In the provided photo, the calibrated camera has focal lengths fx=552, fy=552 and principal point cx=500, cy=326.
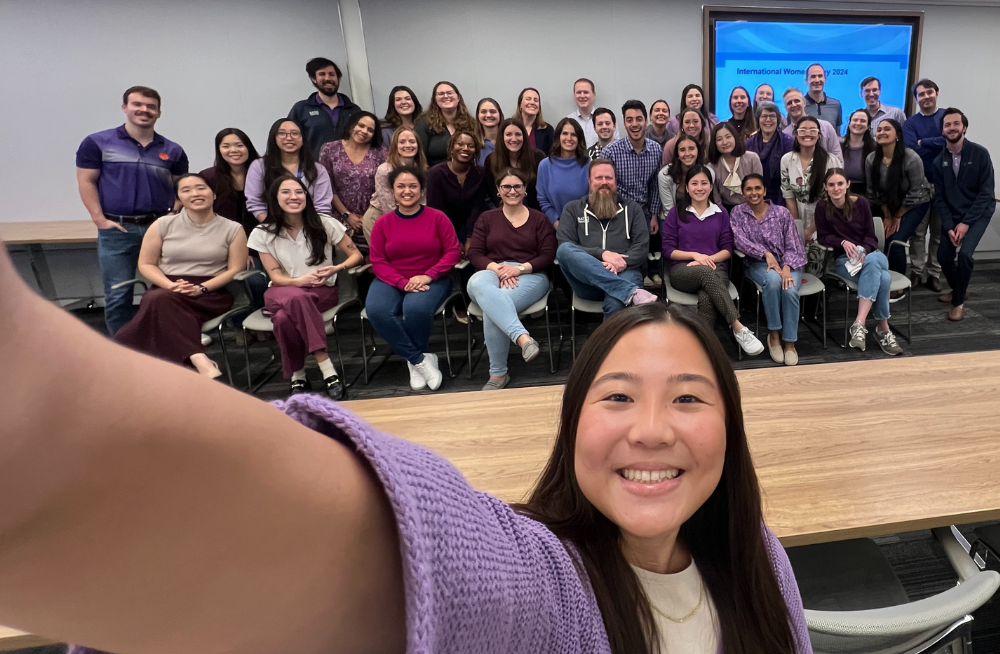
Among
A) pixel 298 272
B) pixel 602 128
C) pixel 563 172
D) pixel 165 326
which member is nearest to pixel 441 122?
pixel 563 172

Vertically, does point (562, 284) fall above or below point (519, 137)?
below

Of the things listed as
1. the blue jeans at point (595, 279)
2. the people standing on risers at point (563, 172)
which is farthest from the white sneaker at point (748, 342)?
the people standing on risers at point (563, 172)

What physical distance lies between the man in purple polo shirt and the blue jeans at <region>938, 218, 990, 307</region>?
572cm

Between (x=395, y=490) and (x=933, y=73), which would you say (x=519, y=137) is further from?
(x=933, y=73)

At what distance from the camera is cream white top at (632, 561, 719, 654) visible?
30.1 inches

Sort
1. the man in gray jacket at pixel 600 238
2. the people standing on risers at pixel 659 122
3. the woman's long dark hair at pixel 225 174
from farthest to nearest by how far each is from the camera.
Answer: the people standing on risers at pixel 659 122, the woman's long dark hair at pixel 225 174, the man in gray jacket at pixel 600 238

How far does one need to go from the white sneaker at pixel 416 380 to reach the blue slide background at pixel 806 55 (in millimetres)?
4402

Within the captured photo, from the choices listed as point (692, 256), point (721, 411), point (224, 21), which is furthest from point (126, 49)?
point (721, 411)

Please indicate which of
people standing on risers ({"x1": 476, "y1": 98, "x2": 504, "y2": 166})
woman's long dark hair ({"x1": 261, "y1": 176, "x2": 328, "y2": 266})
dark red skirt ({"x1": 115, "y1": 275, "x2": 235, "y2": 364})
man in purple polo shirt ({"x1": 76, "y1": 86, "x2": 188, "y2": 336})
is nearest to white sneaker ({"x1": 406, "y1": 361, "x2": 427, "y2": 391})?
woman's long dark hair ({"x1": 261, "y1": 176, "x2": 328, "y2": 266})

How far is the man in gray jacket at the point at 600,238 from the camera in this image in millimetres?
3476

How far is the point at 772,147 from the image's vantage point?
14.6 feet

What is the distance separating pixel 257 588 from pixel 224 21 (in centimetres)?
605

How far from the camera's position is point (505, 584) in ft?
1.10

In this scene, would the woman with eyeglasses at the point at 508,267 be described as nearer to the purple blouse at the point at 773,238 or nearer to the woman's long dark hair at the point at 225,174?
the purple blouse at the point at 773,238
